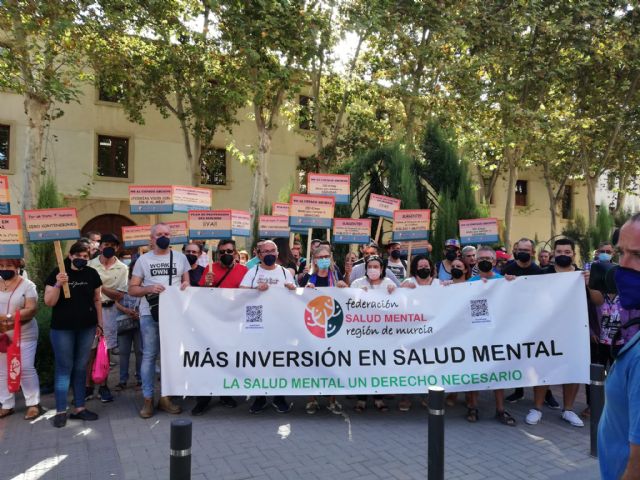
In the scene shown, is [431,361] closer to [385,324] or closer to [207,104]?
[385,324]

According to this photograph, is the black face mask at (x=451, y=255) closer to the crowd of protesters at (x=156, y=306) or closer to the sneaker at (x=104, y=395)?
the crowd of protesters at (x=156, y=306)

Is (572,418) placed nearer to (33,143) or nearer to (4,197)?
(4,197)

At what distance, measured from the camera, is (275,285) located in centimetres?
564

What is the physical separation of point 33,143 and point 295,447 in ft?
37.4

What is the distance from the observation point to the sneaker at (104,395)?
19.7ft

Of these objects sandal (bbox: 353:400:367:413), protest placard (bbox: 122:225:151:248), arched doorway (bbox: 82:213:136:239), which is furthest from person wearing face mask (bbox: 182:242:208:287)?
arched doorway (bbox: 82:213:136:239)

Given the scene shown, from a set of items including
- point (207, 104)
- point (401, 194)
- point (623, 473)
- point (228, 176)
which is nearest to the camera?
point (623, 473)

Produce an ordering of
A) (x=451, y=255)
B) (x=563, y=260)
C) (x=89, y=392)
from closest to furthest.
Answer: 1. (x=563, y=260)
2. (x=89, y=392)
3. (x=451, y=255)

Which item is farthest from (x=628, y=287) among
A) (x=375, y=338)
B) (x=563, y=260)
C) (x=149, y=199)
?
(x=149, y=199)

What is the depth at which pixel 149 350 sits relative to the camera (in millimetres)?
5547

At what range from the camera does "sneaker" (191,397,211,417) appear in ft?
18.1

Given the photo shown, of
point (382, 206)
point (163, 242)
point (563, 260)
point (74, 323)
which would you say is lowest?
point (74, 323)

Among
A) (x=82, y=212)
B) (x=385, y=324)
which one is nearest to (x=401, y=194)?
(x=385, y=324)

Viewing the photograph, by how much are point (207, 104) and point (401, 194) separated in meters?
7.99
